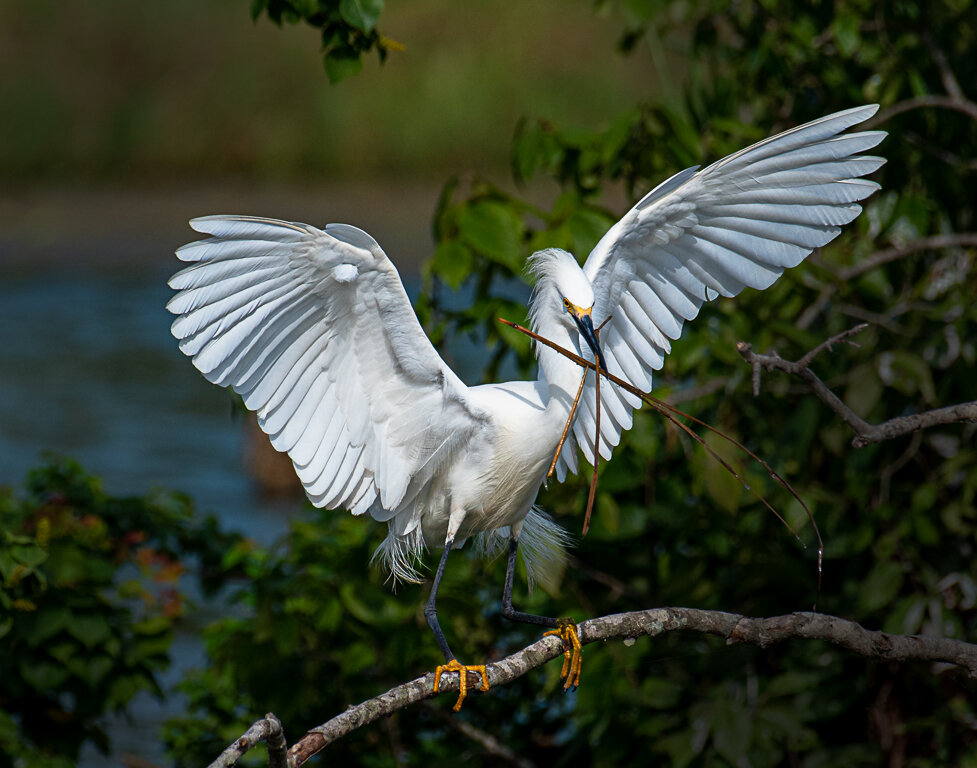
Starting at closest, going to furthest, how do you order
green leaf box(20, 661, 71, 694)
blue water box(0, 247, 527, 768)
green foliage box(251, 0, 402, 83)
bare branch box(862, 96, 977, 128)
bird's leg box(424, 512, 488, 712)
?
bird's leg box(424, 512, 488, 712)
green foliage box(251, 0, 402, 83)
green leaf box(20, 661, 71, 694)
bare branch box(862, 96, 977, 128)
blue water box(0, 247, 527, 768)

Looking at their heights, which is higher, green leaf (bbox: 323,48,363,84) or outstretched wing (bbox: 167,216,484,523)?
green leaf (bbox: 323,48,363,84)

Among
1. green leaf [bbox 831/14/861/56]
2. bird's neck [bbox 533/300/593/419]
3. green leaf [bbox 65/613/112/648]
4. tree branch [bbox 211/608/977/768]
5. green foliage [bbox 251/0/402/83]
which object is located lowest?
tree branch [bbox 211/608/977/768]

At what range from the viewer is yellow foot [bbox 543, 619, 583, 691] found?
8.53 feet

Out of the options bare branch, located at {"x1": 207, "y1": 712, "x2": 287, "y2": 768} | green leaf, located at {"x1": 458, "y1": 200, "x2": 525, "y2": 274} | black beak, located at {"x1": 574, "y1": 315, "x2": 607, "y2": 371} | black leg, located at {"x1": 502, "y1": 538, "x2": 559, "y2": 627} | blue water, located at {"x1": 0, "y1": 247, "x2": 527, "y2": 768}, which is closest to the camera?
bare branch, located at {"x1": 207, "y1": 712, "x2": 287, "y2": 768}

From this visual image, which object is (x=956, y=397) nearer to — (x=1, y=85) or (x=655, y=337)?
(x=655, y=337)

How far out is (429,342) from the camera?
8.35 feet

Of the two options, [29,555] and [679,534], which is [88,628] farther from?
[679,534]

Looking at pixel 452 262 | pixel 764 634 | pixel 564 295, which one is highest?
pixel 452 262

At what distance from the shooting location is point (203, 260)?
240cm

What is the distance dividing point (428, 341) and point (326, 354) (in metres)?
0.22

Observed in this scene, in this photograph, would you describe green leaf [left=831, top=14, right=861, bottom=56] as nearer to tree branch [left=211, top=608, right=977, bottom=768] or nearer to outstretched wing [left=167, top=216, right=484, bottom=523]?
outstretched wing [left=167, top=216, right=484, bottom=523]

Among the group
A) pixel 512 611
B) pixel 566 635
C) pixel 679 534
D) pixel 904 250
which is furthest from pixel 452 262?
pixel 904 250

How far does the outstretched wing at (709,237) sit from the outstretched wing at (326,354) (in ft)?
1.29

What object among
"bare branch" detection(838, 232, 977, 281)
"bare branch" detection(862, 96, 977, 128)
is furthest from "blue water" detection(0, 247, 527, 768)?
"bare branch" detection(862, 96, 977, 128)
